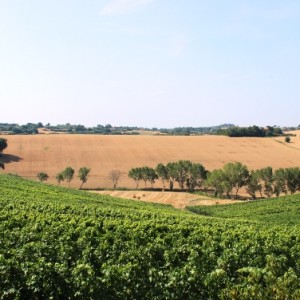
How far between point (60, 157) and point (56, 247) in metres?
97.1

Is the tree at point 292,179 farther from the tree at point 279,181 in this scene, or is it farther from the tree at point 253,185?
the tree at point 253,185

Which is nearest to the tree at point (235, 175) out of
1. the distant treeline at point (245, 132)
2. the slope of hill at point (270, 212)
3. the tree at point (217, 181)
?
the tree at point (217, 181)

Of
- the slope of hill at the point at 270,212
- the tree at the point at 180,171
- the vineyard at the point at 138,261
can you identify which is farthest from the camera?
the tree at the point at 180,171

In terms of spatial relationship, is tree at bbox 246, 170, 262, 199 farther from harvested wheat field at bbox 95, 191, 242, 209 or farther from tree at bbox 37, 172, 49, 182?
tree at bbox 37, 172, 49, 182

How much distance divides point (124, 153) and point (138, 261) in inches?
4029

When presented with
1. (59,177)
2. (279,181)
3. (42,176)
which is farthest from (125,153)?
(279,181)

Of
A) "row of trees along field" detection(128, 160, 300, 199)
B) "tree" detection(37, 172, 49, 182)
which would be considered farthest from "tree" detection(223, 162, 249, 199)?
"tree" detection(37, 172, 49, 182)

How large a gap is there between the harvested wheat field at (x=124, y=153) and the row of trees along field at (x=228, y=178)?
16.8 feet

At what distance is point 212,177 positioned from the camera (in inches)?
3246

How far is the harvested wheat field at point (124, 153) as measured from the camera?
100188 millimetres

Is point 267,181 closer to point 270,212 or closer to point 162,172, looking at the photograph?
point 162,172

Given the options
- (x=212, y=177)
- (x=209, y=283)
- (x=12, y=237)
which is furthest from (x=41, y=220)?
(x=212, y=177)

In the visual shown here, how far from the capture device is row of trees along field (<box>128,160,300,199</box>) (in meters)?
79.5

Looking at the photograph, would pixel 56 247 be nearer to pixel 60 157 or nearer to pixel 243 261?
pixel 243 261
